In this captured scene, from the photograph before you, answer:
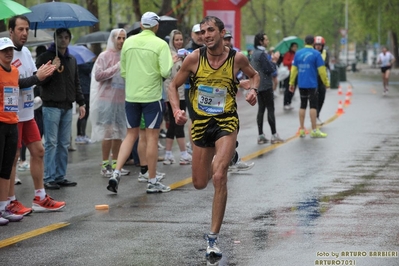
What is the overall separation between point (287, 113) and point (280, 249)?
17389mm

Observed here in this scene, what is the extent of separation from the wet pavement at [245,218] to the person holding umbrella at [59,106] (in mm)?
347

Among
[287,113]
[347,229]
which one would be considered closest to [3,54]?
[347,229]

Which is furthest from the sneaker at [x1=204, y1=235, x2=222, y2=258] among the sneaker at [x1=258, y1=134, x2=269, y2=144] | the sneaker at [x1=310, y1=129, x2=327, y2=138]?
the sneaker at [x1=310, y1=129, x2=327, y2=138]

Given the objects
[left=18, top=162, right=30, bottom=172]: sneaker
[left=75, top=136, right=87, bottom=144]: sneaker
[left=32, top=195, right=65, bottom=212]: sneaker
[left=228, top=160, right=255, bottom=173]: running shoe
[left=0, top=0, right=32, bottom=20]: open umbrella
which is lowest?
[left=75, top=136, right=87, bottom=144]: sneaker

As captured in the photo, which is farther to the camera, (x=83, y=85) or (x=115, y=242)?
(x=83, y=85)

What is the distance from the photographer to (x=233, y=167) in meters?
13.0

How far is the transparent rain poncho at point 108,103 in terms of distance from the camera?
12656mm

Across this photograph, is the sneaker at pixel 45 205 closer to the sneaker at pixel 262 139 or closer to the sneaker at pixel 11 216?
the sneaker at pixel 11 216

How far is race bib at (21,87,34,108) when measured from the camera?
32.5ft

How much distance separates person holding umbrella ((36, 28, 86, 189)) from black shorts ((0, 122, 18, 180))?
7.07 feet

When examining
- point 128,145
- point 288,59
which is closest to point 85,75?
point 128,145

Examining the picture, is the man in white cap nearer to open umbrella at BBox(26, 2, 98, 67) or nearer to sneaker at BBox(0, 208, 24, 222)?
open umbrella at BBox(26, 2, 98, 67)

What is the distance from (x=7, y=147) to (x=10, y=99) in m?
0.50

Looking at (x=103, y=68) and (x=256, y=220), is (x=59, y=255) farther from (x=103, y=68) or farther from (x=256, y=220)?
(x=103, y=68)
